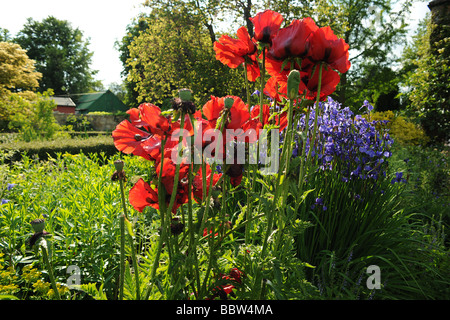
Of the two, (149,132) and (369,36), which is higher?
(369,36)

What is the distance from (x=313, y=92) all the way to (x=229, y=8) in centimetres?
1132

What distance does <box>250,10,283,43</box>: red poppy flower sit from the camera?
1.13 meters

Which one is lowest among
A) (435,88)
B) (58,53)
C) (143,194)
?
(143,194)

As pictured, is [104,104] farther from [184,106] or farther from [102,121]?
[184,106]

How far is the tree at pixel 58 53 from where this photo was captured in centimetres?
3541

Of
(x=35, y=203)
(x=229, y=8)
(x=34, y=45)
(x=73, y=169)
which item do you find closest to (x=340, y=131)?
(x=35, y=203)

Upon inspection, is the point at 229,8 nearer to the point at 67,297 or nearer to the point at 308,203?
→ the point at 308,203

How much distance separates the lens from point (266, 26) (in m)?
1.14

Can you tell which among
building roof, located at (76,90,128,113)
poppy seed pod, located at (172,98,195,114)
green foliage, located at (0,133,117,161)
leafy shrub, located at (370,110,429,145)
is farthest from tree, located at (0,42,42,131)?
building roof, located at (76,90,128,113)

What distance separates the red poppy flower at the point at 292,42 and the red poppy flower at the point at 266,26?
0.09 meters

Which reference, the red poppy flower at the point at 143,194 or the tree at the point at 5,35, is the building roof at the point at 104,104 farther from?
the red poppy flower at the point at 143,194

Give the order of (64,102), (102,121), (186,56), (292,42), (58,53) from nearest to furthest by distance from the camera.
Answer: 1. (292,42)
2. (186,56)
3. (102,121)
4. (58,53)
5. (64,102)

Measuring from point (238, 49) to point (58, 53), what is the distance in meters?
41.4

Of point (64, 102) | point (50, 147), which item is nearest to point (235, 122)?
point (50, 147)
